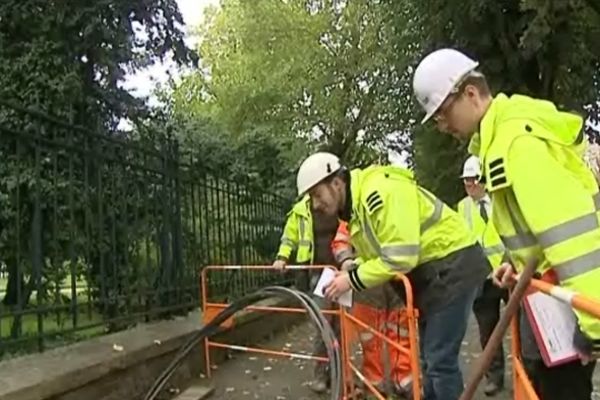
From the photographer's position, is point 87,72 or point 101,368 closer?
point 101,368

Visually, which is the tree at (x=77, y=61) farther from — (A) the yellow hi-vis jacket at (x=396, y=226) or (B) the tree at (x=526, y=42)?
(B) the tree at (x=526, y=42)

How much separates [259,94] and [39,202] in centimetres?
2108

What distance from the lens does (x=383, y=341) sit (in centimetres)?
550

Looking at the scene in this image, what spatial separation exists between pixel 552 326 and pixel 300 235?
5.71 m

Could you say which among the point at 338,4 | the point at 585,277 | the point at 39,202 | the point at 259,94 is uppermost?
the point at 338,4

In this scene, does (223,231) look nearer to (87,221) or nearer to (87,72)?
(87,72)

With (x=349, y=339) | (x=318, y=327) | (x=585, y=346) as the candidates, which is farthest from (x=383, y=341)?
(x=585, y=346)

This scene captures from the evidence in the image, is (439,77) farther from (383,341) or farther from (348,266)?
(383,341)

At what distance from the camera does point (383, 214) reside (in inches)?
171

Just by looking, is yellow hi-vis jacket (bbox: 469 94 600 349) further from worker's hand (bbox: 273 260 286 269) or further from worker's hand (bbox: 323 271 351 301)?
worker's hand (bbox: 273 260 286 269)

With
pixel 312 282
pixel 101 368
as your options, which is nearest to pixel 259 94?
pixel 312 282

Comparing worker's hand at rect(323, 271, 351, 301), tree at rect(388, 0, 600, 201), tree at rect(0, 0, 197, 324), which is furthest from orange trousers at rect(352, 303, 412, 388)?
tree at rect(388, 0, 600, 201)

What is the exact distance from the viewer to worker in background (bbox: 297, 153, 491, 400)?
172 inches

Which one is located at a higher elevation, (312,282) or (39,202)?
(39,202)
